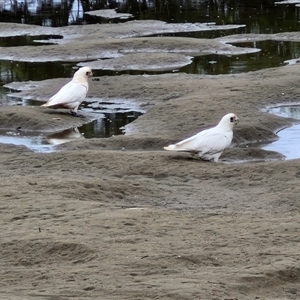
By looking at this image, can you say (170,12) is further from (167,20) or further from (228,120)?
(228,120)

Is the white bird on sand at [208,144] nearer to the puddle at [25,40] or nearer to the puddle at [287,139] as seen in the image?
the puddle at [287,139]

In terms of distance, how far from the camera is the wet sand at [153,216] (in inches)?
244

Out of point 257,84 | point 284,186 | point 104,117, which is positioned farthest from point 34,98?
point 284,186

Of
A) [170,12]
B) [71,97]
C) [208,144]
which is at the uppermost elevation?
[170,12]

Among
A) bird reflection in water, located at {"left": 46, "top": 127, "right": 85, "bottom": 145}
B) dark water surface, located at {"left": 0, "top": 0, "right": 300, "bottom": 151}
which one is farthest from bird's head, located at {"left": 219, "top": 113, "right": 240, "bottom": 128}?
dark water surface, located at {"left": 0, "top": 0, "right": 300, "bottom": 151}

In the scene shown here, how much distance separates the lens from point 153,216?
8.18 meters

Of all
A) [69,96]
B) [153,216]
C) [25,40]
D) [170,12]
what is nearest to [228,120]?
[153,216]

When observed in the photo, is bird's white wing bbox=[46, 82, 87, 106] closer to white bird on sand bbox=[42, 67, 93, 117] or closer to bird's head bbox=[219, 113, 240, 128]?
white bird on sand bbox=[42, 67, 93, 117]

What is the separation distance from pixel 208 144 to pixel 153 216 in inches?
120

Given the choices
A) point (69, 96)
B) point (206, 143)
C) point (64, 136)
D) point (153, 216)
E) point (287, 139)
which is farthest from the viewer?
point (69, 96)

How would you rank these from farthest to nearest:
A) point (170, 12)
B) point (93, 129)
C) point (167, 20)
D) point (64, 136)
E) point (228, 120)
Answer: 1. point (170, 12)
2. point (167, 20)
3. point (93, 129)
4. point (64, 136)
5. point (228, 120)

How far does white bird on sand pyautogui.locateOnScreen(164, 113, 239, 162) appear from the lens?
1103 cm

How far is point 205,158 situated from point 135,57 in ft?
34.0

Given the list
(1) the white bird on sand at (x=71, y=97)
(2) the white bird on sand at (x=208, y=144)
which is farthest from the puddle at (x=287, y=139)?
(1) the white bird on sand at (x=71, y=97)
